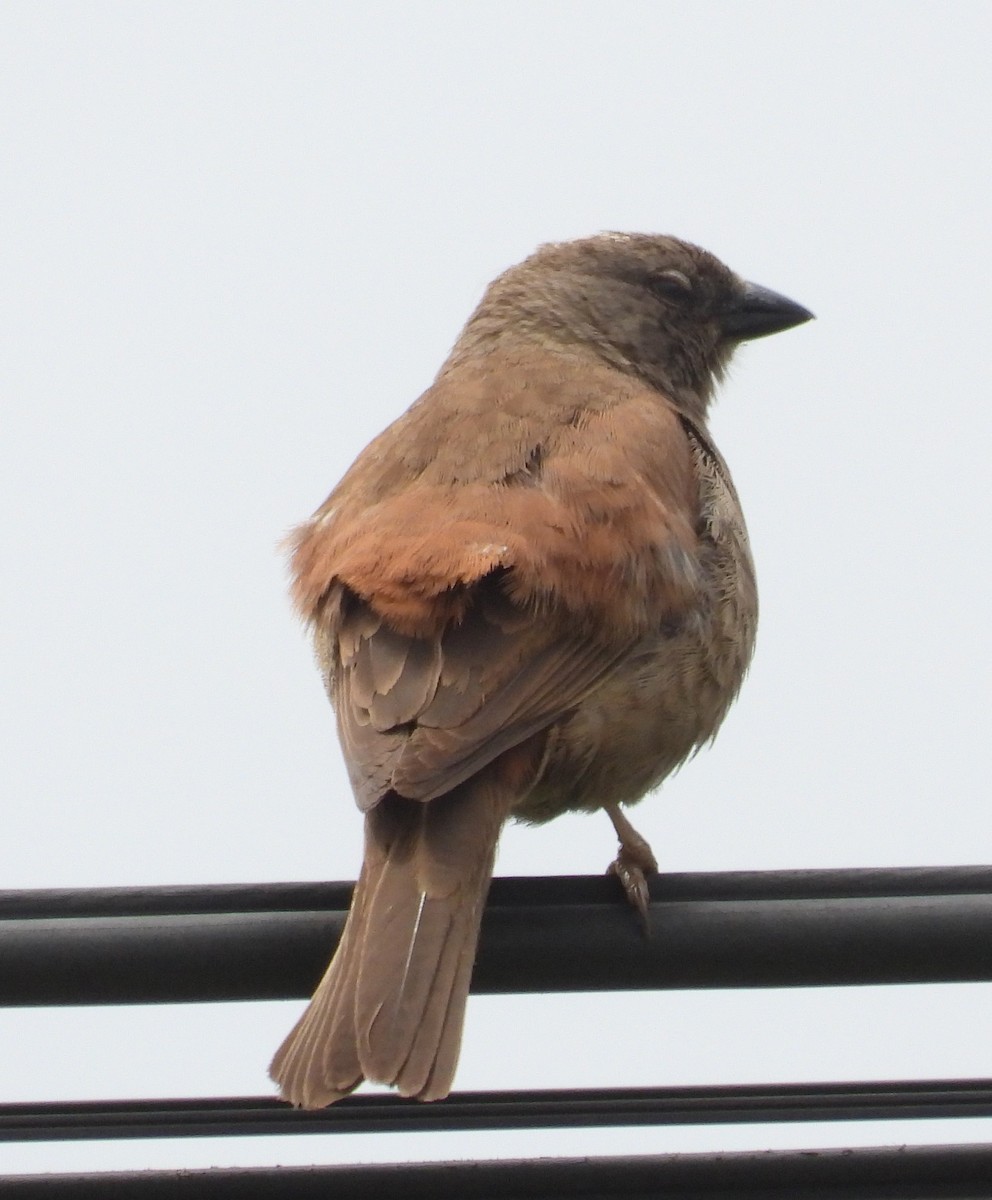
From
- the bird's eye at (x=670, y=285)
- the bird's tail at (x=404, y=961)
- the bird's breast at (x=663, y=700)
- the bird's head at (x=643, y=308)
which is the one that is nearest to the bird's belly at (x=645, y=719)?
the bird's breast at (x=663, y=700)

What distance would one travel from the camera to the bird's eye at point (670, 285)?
757cm

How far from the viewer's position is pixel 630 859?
497 cm

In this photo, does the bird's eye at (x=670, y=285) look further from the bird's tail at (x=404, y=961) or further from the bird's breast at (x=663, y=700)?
the bird's tail at (x=404, y=961)

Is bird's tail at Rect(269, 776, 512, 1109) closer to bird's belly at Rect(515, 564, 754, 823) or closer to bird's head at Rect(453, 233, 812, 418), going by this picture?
bird's belly at Rect(515, 564, 754, 823)

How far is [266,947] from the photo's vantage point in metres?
3.64

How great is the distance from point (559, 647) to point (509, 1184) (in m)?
1.39

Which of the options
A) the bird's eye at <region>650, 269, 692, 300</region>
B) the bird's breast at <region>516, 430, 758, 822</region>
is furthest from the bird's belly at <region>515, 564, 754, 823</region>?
the bird's eye at <region>650, 269, 692, 300</region>

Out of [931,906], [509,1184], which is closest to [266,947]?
[509,1184]

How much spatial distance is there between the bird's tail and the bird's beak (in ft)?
11.6

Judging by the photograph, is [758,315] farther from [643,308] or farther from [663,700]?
[663,700]

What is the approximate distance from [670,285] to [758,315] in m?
0.37

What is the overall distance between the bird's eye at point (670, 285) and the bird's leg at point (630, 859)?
9.08 ft

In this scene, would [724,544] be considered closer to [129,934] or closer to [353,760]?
[353,760]

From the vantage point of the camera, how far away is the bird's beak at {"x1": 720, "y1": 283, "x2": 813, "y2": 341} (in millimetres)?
7676
